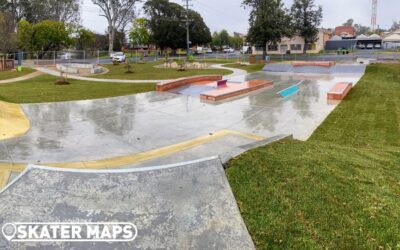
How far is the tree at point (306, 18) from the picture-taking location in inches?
2142

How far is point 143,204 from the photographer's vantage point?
14.1 feet

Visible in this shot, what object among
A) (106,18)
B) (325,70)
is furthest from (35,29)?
(325,70)

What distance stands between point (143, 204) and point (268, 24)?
44036mm

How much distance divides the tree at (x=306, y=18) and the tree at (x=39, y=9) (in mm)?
39741

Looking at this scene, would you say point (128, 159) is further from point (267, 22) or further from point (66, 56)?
point (66, 56)

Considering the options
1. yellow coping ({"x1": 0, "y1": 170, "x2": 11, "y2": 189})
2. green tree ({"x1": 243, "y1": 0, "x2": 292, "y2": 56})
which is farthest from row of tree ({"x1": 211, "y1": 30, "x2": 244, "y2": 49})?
yellow coping ({"x1": 0, "y1": 170, "x2": 11, "y2": 189})

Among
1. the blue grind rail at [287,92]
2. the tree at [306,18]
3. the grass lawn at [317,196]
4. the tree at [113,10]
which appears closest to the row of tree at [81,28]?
the tree at [113,10]

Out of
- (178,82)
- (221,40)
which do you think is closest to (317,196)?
(178,82)

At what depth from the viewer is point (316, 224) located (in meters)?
3.83

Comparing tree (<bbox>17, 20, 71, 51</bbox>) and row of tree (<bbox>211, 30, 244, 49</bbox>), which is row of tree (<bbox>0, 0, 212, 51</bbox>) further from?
row of tree (<bbox>211, 30, 244, 49</bbox>)

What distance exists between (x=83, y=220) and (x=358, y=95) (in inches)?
628

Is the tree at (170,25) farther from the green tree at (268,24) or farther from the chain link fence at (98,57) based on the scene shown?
the green tree at (268,24)

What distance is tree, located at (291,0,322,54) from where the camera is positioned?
54406 millimetres

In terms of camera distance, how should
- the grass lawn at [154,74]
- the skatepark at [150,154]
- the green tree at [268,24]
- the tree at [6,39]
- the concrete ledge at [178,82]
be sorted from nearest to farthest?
the skatepark at [150,154] → the concrete ledge at [178,82] → the grass lawn at [154,74] → the tree at [6,39] → the green tree at [268,24]
